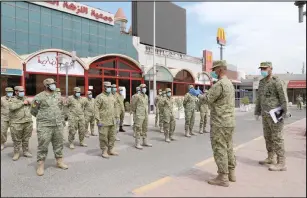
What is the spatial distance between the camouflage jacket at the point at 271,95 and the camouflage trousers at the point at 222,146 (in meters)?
1.16

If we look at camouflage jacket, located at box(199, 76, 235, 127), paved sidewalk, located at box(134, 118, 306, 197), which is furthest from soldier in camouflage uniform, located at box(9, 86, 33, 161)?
camouflage jacket, located at box(199, 76, 235, 127)

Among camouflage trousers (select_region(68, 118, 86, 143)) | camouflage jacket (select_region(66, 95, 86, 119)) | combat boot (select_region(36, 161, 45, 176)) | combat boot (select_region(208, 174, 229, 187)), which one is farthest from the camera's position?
camouflage jacket (select_region(66, 95, 86, 119))

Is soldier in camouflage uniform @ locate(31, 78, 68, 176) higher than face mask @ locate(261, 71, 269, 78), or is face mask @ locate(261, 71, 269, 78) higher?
face mask @ locate(261, 71, 269, 78)

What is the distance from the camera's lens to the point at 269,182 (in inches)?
165

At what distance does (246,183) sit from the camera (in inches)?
165

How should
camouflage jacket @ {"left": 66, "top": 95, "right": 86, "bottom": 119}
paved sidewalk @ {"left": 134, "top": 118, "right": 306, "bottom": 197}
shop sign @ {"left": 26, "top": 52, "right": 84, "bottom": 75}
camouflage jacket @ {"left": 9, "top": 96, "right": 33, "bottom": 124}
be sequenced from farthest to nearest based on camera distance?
shop sign @ {"left": 26, "top": 52, "right": 84, "bottom": 75}
camouflage jacket @ {"left": 66, "top": 95, "right": 86, "bottom": 119}
camouflage jacket @ {"left": 9, "top": 96, "right": 33, "bottom": 124}
paved sidewalk @ {"left": 134, "top": 118, "right": 306, "bottom": 197}

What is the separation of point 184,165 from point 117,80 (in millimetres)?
14613

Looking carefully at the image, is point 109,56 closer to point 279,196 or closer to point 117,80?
point 117,80

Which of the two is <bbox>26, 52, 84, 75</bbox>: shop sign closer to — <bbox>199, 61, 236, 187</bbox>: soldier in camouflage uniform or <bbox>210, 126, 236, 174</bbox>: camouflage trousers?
<bbox>199, 61, 236, 187</bbox>: soldier in camouflage uniform

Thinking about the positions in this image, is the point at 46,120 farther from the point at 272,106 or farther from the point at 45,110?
the point at 272,106

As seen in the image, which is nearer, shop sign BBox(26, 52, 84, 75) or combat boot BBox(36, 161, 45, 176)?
combat boot BBox(36, 161, 45, 176)

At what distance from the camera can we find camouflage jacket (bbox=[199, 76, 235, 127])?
4.41 m

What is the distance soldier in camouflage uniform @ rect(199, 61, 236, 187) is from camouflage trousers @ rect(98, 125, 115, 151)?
307 cm

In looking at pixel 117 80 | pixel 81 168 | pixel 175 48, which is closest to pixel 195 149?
pixel 81 168
